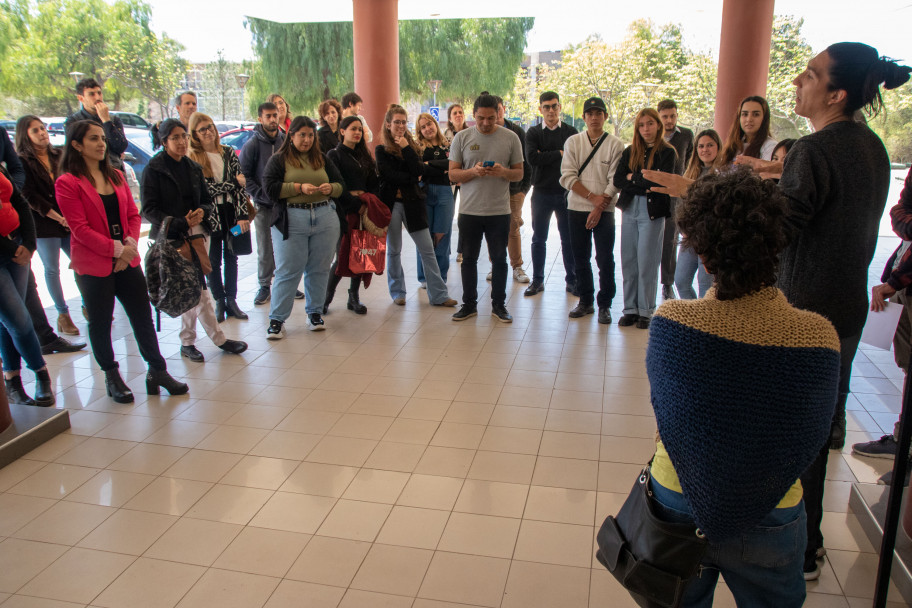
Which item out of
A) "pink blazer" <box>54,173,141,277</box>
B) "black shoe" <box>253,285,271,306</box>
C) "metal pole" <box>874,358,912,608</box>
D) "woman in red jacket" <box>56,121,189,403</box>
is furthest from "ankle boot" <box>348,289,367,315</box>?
"metal pole" <box>874,358,912,608</box>

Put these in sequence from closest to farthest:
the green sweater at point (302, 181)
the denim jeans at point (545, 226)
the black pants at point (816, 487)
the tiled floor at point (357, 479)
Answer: the black pants at point (816, 487) → the tiled floor at point (357, 479) → the green sweater at point (302, 181) → the denim jeans at point (545, 226)

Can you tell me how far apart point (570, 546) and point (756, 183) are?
1.73 m

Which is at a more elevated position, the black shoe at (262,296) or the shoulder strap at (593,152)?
the shoulder strap at (593,152)

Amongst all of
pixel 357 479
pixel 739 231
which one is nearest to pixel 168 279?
pixel 357 479

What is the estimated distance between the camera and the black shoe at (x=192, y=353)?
4.93m

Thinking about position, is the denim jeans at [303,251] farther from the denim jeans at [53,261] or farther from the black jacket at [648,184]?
the black jacket at [648,184]

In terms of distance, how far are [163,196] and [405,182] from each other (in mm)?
2014

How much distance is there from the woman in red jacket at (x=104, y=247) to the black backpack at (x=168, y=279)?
134 mm

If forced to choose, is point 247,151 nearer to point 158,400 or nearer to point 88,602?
point 158,400

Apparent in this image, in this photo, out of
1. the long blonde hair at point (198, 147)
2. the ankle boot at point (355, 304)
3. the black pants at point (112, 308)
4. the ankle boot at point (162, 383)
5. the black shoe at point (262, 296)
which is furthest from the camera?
the black shoe at point (262, 296)

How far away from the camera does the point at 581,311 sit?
588 cm

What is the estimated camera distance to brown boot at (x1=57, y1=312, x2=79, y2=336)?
17.6 ft

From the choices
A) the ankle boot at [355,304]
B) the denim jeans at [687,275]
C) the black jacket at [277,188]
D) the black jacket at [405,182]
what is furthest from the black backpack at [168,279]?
the denim jeans at [687,275]

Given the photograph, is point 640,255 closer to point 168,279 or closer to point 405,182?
point 405,182
